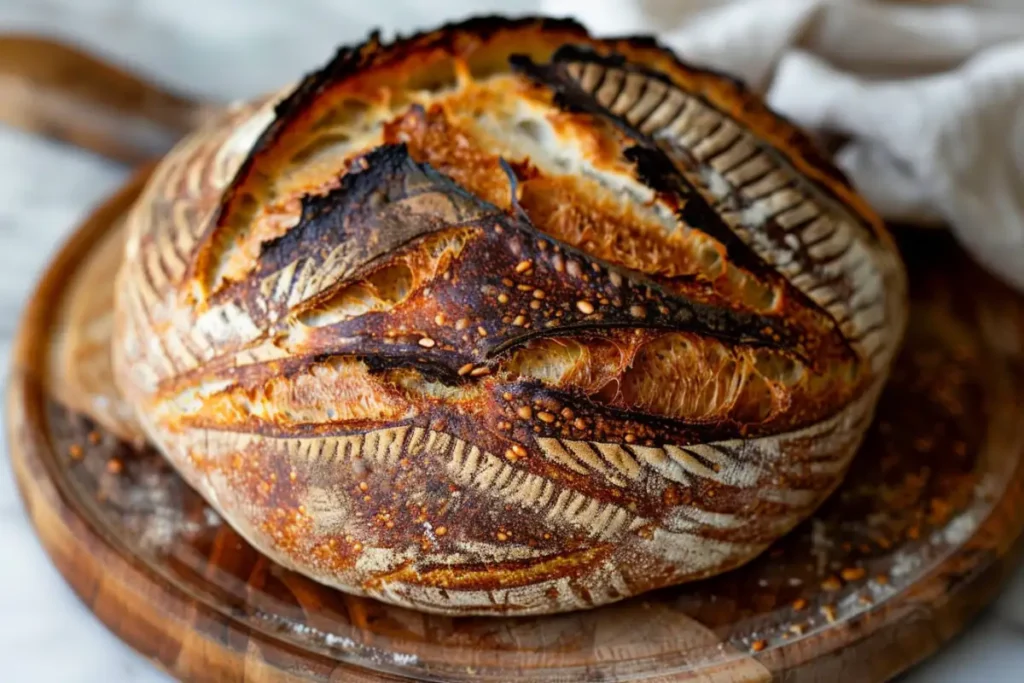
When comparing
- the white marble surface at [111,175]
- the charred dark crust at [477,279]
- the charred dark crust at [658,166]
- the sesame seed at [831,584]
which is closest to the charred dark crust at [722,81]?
the charred dark crust at [658,166]

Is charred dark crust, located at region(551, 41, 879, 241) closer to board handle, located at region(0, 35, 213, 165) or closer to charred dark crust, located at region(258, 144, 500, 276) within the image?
charred dark crust, located at region(258, 144, 500, 276)

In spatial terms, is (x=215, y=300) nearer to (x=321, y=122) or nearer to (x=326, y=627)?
(x=321, y=122)

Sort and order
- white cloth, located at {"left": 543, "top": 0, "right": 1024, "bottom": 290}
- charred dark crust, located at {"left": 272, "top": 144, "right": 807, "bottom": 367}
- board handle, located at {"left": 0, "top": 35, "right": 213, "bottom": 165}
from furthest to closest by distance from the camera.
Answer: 1. board handle, located at {"left": 0, "top": 35, "right": 213, "bottom": 165}
2. white cloth, located at {"left": 543, "top": 0, "right": 1024, "bottom": 290}
3. charred dark crust, located at {"left": 272, "top": 144, "right": 807, "bottom": 367}

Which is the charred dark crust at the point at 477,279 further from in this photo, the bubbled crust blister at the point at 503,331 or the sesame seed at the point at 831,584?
the sesame seed at the point at 831,584

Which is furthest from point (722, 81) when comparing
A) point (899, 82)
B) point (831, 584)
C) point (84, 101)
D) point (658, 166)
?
point (84, 101)

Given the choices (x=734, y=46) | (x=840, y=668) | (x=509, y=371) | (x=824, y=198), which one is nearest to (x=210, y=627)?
(x=509, y=371)

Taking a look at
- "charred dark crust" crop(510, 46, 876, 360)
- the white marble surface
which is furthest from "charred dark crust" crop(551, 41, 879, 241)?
the white marble surface
